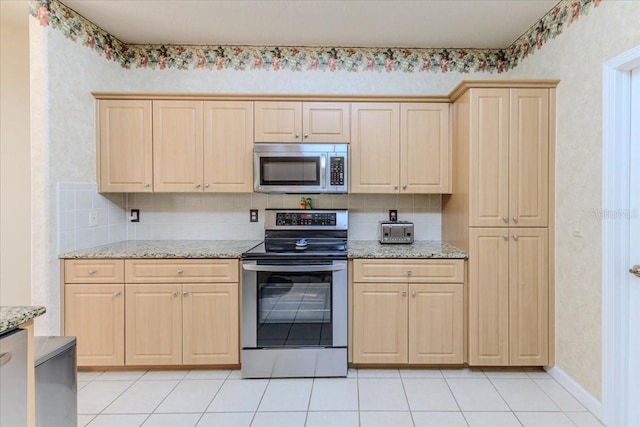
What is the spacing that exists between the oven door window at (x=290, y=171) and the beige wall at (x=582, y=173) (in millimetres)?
1724

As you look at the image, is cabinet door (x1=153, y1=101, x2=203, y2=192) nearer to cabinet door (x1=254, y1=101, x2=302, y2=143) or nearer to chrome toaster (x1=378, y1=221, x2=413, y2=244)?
cabinet door (x1=254, y1=101, x2=302, y2=143)

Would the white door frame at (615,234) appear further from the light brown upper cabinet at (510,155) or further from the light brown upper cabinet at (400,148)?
the light brown upper cabinet at (400,148)

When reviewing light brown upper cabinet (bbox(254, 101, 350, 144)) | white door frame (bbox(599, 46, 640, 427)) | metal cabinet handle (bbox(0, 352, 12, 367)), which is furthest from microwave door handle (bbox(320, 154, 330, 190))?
metal cabinet handle (bbox(0, 352, 12, 367))

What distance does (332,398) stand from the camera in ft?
7.47

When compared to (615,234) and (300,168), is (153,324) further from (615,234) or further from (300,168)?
(615,234)

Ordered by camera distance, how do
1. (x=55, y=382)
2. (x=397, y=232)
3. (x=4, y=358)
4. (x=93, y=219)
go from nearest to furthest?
(x=4, y=358) < (x=55, y=382) < (x=93, y=219) < (x=397, y=232)

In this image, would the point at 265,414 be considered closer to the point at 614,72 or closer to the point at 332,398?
the point at 332,398

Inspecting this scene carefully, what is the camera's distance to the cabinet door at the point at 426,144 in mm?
2869

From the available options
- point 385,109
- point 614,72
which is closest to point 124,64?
point 385,109

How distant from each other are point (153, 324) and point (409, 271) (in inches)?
74.8

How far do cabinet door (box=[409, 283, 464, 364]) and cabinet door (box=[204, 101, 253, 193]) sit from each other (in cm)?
158

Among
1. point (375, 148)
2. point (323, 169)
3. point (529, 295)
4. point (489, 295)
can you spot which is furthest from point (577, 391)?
point (323, 169)

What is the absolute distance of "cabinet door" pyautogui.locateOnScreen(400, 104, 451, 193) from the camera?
2.87m

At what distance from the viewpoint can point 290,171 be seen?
9.17ft
